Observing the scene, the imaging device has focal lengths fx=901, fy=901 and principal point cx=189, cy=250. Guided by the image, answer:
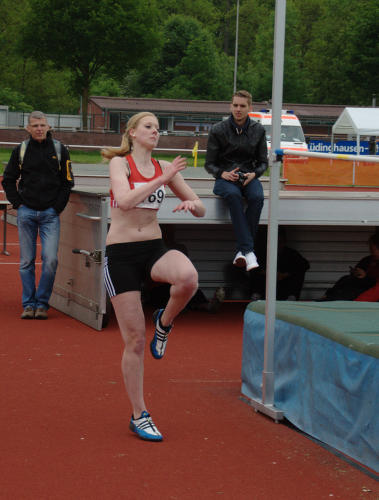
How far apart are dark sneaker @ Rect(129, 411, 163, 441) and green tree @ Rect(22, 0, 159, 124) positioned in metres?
59.4

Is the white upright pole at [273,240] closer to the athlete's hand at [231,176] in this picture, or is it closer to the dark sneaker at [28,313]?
the athlete's hand at [231,176]

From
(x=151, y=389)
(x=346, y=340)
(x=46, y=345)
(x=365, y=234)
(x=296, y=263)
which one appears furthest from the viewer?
(x=365, y=234)

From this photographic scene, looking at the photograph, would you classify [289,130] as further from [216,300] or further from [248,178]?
[248,178]

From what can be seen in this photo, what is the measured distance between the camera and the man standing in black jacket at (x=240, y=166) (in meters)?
9.07

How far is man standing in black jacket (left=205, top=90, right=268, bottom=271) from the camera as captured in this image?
357 inches

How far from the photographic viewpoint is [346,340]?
5.03m

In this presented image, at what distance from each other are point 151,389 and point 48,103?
8533 cm

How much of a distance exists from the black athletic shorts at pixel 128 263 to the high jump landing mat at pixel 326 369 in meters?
1.08

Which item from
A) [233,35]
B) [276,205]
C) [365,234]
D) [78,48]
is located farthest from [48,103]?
[276,205]

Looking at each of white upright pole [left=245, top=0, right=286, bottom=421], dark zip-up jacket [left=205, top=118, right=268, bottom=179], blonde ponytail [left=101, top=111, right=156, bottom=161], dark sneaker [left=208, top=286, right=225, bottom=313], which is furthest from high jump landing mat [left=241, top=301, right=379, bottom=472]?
dark sneaker [left=208, top=286, right=225, bottom=313]

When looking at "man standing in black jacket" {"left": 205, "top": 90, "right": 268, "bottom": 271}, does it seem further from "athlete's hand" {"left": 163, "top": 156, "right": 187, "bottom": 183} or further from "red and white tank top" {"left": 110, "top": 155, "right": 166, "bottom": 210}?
"athlete's hand" {"left": 163, "top": 156, "right": 187, "bottom": 183}

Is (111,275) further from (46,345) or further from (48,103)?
(48,103)

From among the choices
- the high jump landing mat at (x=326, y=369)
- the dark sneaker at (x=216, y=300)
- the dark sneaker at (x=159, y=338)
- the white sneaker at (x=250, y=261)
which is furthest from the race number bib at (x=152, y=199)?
the dark sneaker at (x=216, y=300)

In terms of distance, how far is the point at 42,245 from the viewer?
376 inches
